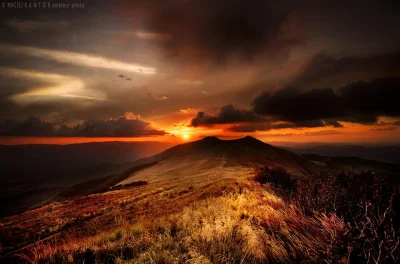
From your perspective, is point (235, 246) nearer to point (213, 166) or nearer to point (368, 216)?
point (368, 216)

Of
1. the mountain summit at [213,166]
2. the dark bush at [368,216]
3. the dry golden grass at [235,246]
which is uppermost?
the dark bush at [368,216]

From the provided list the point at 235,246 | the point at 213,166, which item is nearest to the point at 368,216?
the point at 235,246

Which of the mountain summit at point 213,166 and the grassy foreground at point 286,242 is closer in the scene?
the grassy foreground at point 286,242

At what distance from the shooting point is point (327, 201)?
596 cm

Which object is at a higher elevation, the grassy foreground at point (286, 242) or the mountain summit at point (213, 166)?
the grassy foreground at point (286, 242)

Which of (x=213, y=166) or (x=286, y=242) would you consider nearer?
(x=286, y=242)

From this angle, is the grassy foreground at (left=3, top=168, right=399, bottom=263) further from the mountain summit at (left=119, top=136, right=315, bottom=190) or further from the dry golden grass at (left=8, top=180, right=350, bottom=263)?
the mountain summit at (left=119, top=136, right=315, bottom=190)

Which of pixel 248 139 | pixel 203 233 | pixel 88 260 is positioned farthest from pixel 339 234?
pixel 248 139

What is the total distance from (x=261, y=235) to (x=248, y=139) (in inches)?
4897

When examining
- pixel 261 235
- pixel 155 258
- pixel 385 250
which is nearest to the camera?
pixel 385 250

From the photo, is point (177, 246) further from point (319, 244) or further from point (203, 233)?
point (319, 244)

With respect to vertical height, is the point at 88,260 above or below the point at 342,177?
below

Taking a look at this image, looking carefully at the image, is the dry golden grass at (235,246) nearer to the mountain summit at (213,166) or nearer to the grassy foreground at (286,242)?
the grassy foreground at (286,242)

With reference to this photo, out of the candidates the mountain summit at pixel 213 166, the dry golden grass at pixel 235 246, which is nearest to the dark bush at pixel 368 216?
the dry golden grass at pixel 235 246
